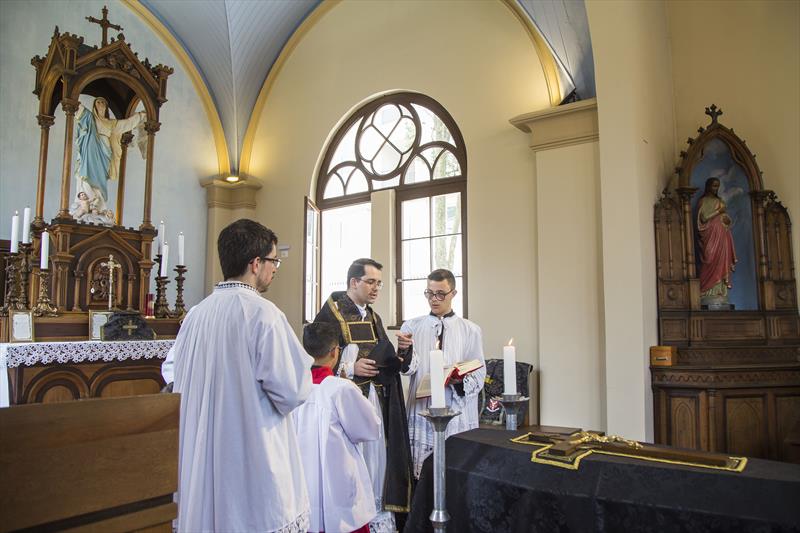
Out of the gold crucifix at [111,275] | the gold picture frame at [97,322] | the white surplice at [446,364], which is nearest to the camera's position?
the white surplice at [446,364]

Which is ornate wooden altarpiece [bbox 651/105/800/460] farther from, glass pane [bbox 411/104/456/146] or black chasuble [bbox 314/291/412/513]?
glass pane [bbox 411/104/456/146]

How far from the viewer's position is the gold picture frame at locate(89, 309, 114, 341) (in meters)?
5.54

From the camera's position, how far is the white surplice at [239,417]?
2.26 m

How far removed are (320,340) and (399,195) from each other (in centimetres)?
485

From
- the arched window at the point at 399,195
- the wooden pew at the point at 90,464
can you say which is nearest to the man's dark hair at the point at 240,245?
the wooden pew at the point at 90,464

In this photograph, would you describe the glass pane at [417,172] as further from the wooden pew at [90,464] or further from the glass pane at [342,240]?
the wooden pew at [90,464]

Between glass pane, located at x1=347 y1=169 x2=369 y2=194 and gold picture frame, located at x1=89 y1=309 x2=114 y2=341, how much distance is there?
3721 millimetres

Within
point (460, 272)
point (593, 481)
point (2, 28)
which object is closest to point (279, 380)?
point (593, 481)

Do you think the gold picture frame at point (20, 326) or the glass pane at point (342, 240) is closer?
the gold picture frame at point (20, 326)

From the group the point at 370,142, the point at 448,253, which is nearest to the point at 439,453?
the point at 448,253

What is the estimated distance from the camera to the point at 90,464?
3.29ft

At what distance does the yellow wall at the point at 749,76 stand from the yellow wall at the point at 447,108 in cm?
153

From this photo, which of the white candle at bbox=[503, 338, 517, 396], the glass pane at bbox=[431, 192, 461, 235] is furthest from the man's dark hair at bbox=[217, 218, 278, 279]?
the glass pane at bbox=[431, 192, 461, 235]

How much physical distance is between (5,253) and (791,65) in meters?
8.16
